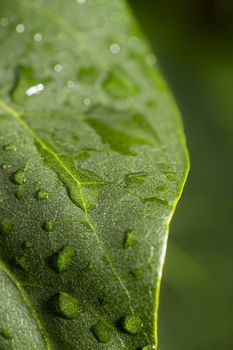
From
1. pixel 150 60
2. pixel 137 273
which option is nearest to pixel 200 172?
pixel 150 60

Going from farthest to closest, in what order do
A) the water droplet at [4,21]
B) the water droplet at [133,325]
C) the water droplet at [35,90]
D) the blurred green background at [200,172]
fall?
the blurred green background at [200,172] → the water droplet at [4,21] → the water droplet at [35,90] → the water droplet at [133,325]

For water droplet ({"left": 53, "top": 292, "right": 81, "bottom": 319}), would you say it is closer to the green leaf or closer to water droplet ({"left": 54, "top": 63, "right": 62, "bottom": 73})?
the green leaf

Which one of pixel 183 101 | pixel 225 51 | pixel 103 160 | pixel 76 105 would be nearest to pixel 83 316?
pixel 103 160

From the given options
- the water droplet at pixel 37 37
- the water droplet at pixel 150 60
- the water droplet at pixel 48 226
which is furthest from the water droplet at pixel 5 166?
the water droplet at pixel 150 60

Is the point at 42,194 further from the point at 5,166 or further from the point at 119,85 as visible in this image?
the point at 119,85

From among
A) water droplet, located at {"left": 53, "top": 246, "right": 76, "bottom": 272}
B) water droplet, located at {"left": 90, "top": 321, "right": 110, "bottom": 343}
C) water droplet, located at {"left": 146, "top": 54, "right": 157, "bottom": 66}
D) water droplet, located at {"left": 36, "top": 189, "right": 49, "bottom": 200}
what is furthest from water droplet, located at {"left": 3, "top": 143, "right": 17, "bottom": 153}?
water droplet, located at {"left": 146, "top": 54, "right": 157, "bottom": 66}

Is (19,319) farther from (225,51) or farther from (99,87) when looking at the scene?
(225,51)

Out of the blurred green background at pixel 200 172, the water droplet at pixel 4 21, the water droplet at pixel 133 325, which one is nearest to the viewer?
the water droplet at pixel 133 325

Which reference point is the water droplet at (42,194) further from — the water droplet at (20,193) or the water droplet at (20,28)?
the water droplet at (20,28)
